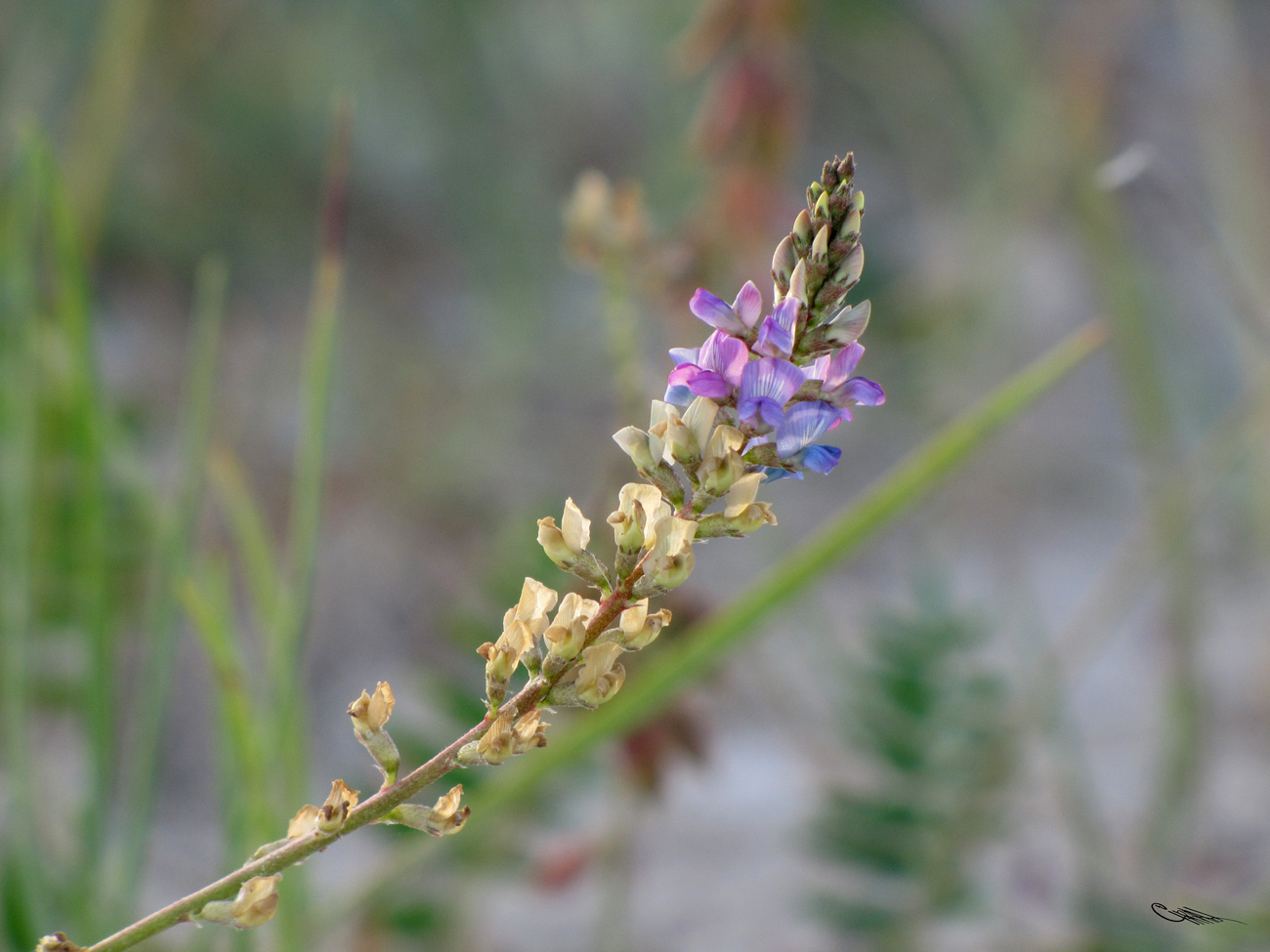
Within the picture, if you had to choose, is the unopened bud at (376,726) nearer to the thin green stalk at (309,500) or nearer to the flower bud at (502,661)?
the flower bud at (502,661)

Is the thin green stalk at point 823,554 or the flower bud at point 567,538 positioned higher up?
the thin green stalk at point 823,554

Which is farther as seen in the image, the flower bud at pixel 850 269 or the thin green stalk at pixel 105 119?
the thin green stalk at pixel 105 119

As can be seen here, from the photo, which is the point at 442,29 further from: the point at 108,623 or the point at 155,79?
the point at 108,623

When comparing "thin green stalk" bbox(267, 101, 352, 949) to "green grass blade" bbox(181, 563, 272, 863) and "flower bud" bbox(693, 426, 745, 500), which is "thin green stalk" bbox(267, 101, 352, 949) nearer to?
"green grass blade" bbox(181, 563, 272, 863)

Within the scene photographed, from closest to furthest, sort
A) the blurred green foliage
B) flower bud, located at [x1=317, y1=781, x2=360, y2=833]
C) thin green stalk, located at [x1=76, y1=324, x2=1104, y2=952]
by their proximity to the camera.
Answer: flower bud, located at [x1=317, y1=781, x2=360, y2=833], thin green stalk, located at [x1=76, y1=324, x2=1104, y2=952], the blurred green foliage

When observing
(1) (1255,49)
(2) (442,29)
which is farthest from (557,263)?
(1) (1255,49)

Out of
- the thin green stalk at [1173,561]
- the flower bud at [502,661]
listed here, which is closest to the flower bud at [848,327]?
the flower bud at [502,661]

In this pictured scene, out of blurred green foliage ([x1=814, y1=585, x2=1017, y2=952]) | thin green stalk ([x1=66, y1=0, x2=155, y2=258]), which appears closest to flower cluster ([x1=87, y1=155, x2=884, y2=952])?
blurred green foliage ([x1=814, y1=585, x2=1017, y2=952])
